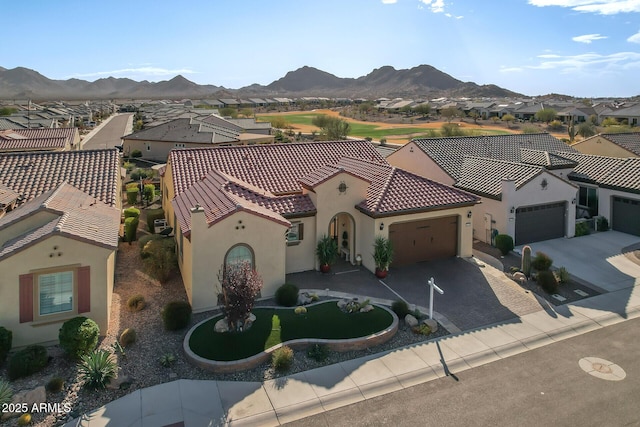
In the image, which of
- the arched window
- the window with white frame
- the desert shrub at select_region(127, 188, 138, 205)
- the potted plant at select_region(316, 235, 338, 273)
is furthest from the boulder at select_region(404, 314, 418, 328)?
the desert shrub at select_region(127, 188, 138, 205)

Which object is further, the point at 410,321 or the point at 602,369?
the point at 410,321

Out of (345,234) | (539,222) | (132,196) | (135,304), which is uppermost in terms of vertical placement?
(132,196)

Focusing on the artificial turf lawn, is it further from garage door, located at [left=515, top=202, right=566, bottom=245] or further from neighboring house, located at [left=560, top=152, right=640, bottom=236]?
neighboring house, located at [left=560, top=152, right=640, bottom=236]

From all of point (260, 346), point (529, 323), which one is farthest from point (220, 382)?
point (529, 323)

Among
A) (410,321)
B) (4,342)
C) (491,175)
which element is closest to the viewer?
(4,342)

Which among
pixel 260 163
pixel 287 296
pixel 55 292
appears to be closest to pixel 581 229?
pixel 260 163

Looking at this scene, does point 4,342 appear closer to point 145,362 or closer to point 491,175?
point 145,362

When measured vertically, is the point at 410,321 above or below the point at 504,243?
below
